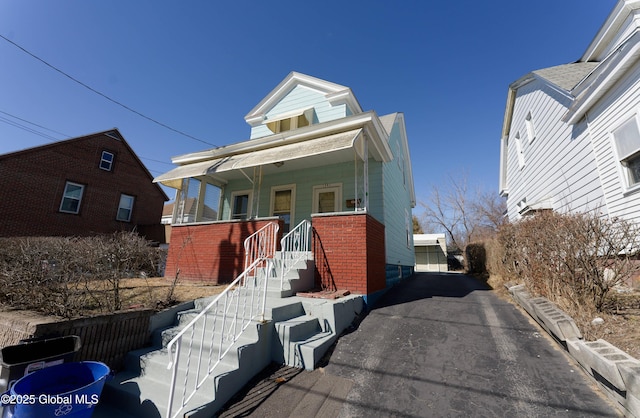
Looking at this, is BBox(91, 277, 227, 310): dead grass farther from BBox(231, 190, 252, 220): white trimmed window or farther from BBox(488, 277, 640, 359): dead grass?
BBox(488, 277, 640, 359): dead grass

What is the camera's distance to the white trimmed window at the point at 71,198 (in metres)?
14.5

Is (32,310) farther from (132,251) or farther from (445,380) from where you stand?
(445,380)

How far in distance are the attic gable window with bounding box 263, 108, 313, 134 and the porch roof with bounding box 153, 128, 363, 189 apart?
7.26 ft

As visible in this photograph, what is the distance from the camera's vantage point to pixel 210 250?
7633 millimetres

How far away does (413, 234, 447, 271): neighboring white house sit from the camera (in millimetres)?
23047

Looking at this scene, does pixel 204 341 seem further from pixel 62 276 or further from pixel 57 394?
pixel 62 276

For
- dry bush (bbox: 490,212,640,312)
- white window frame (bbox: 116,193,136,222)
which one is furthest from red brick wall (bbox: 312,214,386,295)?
white window frame (bbox: 116,193,136,222)

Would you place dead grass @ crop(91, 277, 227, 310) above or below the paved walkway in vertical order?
above

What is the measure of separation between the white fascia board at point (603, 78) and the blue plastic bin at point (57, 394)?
9755 mm

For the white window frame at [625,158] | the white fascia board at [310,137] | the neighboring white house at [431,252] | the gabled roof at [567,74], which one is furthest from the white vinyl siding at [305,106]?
the neighboring white house at [431,252]

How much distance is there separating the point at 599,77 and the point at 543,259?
4.67 metres

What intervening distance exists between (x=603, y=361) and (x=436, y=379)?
160cm

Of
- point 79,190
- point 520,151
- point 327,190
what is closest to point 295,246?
point 327,190

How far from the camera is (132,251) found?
4.81 m
